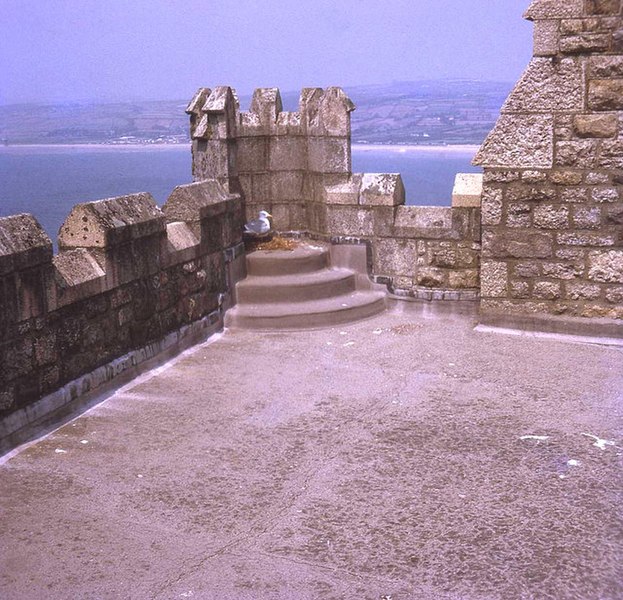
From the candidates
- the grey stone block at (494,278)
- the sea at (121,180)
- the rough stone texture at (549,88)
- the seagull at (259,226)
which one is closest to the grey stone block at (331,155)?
the seagull at (259,226)

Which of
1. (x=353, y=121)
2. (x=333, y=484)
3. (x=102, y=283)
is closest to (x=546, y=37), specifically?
(x=102, y=283)

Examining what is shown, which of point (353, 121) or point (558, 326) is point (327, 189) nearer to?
point (558, 326)

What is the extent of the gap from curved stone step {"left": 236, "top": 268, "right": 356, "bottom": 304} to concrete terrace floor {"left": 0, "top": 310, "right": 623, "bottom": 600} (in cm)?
110

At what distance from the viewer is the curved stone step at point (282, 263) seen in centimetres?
802

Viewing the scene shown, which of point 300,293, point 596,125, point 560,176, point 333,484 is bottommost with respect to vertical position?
point 333,484

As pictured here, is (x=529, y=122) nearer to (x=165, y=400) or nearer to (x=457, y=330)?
(x=457, y=330)

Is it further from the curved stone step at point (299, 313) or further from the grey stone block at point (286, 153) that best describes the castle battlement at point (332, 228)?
the curved stone step at point (299, 313)

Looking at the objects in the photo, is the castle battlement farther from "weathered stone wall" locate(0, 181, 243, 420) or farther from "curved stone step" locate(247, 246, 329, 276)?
"curved stone step" locate(247, 246, 329, 276)

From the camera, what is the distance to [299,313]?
7.52 m

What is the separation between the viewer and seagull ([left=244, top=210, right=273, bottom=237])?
8.39 meters

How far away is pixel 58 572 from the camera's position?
3.67m

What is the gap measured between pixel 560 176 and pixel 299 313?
2368 millimetres

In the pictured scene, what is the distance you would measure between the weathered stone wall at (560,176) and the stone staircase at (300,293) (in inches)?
46.2

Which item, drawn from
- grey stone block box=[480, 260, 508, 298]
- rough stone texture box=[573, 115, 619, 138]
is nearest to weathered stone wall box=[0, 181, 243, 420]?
grey stone block box=[480, 260, 508, 298]
